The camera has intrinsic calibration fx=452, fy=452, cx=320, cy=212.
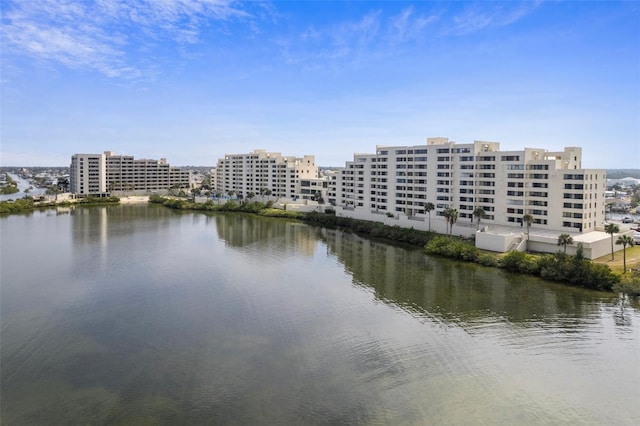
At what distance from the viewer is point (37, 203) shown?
177ft

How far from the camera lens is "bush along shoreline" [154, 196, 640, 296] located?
19531 millimetres

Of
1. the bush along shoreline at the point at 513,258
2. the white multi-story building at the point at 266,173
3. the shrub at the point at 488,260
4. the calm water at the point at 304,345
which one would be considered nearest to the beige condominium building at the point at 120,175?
the white multi-story building at the point at 266,173

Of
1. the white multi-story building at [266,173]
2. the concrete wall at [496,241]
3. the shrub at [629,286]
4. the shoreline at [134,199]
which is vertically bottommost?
the shrub at [629,286]

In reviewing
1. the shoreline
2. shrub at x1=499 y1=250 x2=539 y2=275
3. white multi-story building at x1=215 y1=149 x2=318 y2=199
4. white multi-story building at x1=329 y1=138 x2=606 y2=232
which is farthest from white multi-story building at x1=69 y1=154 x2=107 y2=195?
shrub at x1=499 y1=250 x2=539 y2=275

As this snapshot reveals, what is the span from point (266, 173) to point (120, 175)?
1030 inches

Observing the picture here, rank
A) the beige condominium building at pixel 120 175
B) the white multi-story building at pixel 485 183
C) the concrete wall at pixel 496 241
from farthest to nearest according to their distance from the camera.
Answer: the beige condominium building at pixel 120 175
the white multi-story building at pixel 485 183
the concrete wall at pixel 496 241

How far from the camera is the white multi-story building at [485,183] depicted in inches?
1038

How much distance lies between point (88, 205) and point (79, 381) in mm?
51666

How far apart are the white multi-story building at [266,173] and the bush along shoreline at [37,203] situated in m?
15.9

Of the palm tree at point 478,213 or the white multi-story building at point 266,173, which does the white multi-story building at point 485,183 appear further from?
the white multi-story building at point 266,173

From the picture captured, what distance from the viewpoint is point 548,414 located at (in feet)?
34.2

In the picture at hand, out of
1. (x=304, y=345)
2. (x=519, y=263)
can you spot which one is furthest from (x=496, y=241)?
(x=304, y=345)

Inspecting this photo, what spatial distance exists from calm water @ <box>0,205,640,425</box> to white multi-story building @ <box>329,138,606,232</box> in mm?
7144

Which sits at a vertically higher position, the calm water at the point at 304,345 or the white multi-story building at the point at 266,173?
the white multi-story building at the point at 266,173
